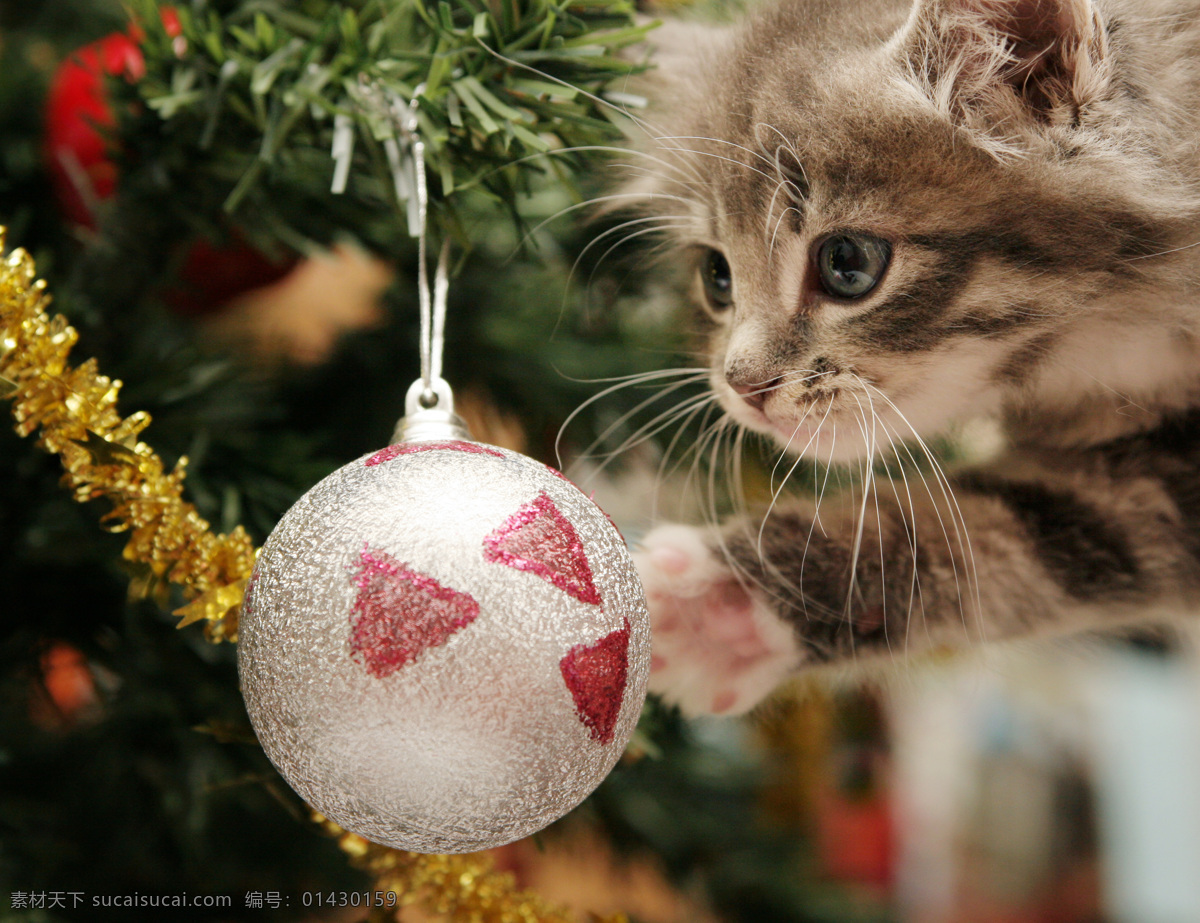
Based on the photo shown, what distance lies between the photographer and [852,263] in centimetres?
42

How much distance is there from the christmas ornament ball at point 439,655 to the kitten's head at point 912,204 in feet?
0.62

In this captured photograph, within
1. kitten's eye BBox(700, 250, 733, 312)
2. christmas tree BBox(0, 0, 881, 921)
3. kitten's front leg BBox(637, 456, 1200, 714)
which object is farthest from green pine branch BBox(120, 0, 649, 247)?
kitten's front leg BBox(637, 456, 1200, 714)

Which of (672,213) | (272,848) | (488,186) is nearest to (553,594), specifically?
(488,186)

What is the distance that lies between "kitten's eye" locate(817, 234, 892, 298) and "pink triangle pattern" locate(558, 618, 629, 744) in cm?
22

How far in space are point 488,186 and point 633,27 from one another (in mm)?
96

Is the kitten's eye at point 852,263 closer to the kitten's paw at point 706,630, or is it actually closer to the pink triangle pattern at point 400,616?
the kitten's paw at point 706,630

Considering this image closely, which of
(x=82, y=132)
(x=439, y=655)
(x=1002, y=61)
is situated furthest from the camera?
(x=82, y=132)

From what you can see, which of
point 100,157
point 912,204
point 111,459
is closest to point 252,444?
point 111,459

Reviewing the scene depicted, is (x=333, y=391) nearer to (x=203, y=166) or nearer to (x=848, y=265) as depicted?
(x=203, y=166)

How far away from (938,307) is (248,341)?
0.47 metres

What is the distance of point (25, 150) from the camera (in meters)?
0.57

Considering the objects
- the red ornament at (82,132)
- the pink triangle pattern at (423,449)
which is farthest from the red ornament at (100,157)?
the pink triangle pattern at (423,449)

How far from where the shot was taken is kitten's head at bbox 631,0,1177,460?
386mm

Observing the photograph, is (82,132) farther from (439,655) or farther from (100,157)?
(439,655)
